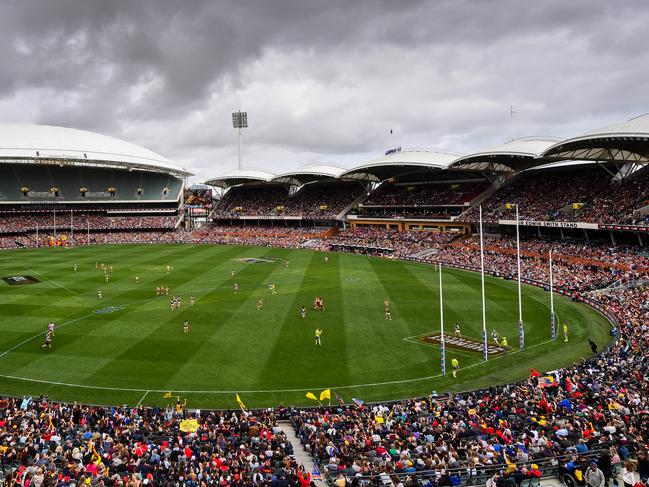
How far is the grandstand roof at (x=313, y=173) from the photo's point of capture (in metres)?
97.7

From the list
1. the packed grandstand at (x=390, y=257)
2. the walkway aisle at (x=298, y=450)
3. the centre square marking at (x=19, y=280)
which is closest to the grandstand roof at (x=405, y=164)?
the packed grandstand at (x=390, y=257)

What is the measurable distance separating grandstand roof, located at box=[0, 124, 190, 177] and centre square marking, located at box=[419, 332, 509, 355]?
96.3m

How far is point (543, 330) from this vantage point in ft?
109

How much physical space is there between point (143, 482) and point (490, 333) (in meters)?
26.1

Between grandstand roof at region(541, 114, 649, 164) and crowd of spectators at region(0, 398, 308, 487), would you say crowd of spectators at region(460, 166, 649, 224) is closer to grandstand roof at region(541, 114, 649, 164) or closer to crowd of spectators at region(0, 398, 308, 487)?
grandstand roof at region(541, 114, 649, 164)

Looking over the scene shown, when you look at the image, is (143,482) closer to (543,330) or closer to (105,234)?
(543,330)

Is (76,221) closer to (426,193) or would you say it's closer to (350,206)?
(350,206)

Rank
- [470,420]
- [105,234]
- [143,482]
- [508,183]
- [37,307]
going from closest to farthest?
[143,482]
[470,420]
[37,307]
[508,183]
[105,234]

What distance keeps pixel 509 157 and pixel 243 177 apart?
6428 cm

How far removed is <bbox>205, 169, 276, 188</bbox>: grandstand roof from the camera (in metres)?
111

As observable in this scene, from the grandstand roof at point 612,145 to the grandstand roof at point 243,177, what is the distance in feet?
222

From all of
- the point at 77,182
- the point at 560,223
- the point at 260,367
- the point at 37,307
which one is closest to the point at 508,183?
the point at 560,223

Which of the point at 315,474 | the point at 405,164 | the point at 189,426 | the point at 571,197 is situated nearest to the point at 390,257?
the point at 405,164

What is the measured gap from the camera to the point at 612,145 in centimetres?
5500
